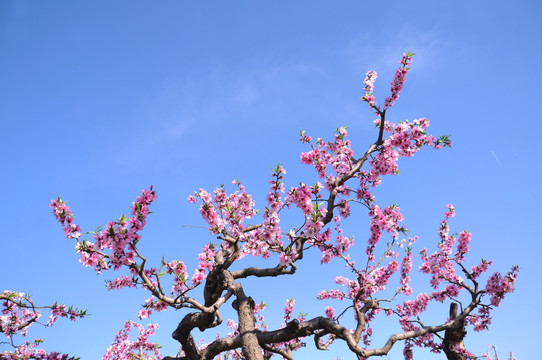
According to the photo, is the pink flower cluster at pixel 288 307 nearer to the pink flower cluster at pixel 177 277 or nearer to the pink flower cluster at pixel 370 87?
the pink flower cluster at pixel 177 277

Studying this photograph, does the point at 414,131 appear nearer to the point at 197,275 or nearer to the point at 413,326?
the point at 197,275

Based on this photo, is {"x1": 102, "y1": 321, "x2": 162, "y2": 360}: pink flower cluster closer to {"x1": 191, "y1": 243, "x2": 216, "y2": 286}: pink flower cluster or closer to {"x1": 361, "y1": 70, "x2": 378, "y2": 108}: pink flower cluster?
{"x1": 191, "y1": 243, "x2": 216, "y2": 286}: pink flower cluster

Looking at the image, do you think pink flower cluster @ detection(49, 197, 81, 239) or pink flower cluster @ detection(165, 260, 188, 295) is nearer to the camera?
pink flower cluster @ detection(49, 197, 81, 239)

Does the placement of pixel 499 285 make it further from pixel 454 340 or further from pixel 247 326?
pixel 247 326

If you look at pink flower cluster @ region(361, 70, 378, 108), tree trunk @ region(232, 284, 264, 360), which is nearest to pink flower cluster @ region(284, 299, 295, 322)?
tree trunk @ region(232, 284, 264, 360)

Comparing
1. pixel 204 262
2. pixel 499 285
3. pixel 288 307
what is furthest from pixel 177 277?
pixel 499 285

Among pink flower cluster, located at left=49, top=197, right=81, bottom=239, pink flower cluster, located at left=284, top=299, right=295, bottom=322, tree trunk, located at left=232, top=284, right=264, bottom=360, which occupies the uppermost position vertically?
pink flower cluster, located at left=284, top=299, right=295, bottom=322

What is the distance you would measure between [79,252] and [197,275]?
288cm

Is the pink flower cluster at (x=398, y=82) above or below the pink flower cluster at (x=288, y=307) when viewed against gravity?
above

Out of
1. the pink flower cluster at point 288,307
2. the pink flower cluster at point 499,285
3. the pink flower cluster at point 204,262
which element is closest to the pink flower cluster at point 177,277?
the pink flower cluster at point 204,262

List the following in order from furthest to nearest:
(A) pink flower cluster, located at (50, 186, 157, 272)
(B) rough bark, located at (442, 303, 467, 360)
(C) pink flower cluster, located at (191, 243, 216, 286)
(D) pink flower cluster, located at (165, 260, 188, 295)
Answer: (B) rough bark, located at (442, 303, 467, 360) < (C) pink flower cluster, located at (191, 243, 216, 286) < (D) pink flower cluster, located at (165, 260, 188, 295) < (A) pink flower cluster, located at (50, 186, 157, 272)

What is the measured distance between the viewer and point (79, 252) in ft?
19.9

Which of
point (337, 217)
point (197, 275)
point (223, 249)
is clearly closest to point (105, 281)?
point (197, 275)

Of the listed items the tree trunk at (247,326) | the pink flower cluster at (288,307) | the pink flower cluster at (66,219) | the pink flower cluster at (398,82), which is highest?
the pink flower cluster at (398,82)
